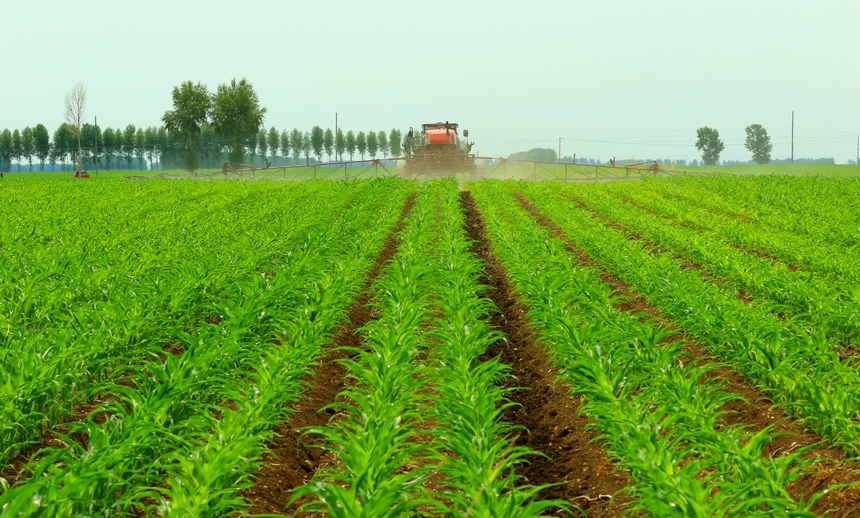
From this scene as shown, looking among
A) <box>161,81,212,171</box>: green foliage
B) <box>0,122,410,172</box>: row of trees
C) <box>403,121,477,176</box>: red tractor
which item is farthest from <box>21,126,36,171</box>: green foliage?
<box>403,121,477,176</box>: red tractor

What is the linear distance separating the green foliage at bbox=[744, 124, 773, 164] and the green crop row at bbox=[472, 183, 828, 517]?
124 meters

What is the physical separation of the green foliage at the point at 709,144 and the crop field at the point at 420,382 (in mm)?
110930

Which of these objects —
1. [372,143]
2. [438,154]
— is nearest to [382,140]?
[372,143]

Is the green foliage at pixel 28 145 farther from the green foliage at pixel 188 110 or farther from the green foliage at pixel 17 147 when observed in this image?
the green foliage at pixel 188 110

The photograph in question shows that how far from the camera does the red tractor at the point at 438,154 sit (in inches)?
1455

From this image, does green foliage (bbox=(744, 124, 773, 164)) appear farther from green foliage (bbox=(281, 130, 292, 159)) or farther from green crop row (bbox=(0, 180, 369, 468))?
green crop row (bbox=(0, 180, 369, 468))

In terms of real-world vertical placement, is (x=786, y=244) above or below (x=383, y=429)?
above

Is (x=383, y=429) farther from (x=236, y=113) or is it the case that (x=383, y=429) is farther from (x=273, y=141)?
(x=273, y=141)

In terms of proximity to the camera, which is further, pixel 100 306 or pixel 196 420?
pixel 100 306

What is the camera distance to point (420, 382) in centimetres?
527

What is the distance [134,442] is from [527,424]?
299cm

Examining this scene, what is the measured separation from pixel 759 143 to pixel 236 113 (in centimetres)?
8724

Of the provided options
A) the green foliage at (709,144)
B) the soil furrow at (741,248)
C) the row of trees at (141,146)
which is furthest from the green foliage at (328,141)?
the soil furrow at (741,248)

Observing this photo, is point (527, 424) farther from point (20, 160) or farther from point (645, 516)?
point (20, 160)
